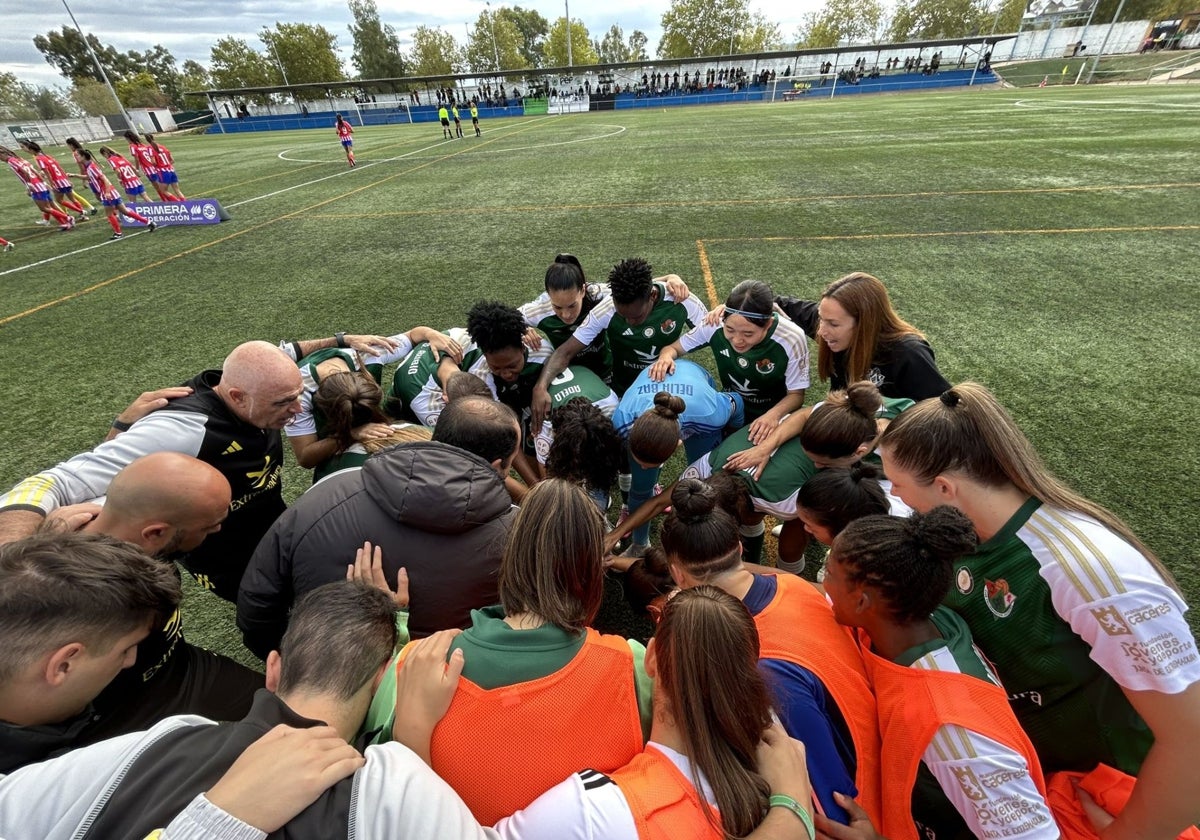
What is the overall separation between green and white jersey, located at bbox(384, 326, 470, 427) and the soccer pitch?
1.28 metres

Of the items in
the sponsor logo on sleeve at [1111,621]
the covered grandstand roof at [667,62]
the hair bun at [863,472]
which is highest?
the covered grandstand roof at [667,62]

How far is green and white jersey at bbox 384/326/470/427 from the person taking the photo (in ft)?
11.3

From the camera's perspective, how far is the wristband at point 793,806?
121 centimetres

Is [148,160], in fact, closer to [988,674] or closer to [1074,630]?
[988,674]

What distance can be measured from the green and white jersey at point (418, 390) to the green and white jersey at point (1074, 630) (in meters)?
2.93

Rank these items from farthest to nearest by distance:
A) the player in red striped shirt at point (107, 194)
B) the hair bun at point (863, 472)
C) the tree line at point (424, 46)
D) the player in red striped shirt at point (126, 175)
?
the tree line at point (424, 46)
the player in red striped shirt at point (126, 175)
the player in red striped shirt at point (107, 194)
the hair bun at point (863, 472)

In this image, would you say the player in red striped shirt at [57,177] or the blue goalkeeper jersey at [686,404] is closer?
the blue goalkeeper jersey at [686,404]

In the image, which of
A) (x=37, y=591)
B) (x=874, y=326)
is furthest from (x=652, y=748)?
(x=874, y=326)

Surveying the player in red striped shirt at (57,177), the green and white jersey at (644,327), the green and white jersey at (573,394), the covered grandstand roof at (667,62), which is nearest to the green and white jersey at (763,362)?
the green and white jersey at (644,327)

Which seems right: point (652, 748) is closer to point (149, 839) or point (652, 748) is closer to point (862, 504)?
point (149, 839)

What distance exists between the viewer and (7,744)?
1.30 metres

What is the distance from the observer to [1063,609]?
4.71 feet

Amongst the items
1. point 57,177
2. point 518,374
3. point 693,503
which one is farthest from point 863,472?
point 57,177

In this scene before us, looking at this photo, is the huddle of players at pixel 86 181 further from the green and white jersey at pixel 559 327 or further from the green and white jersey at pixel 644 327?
the green and white jersey at pixel 644 327
